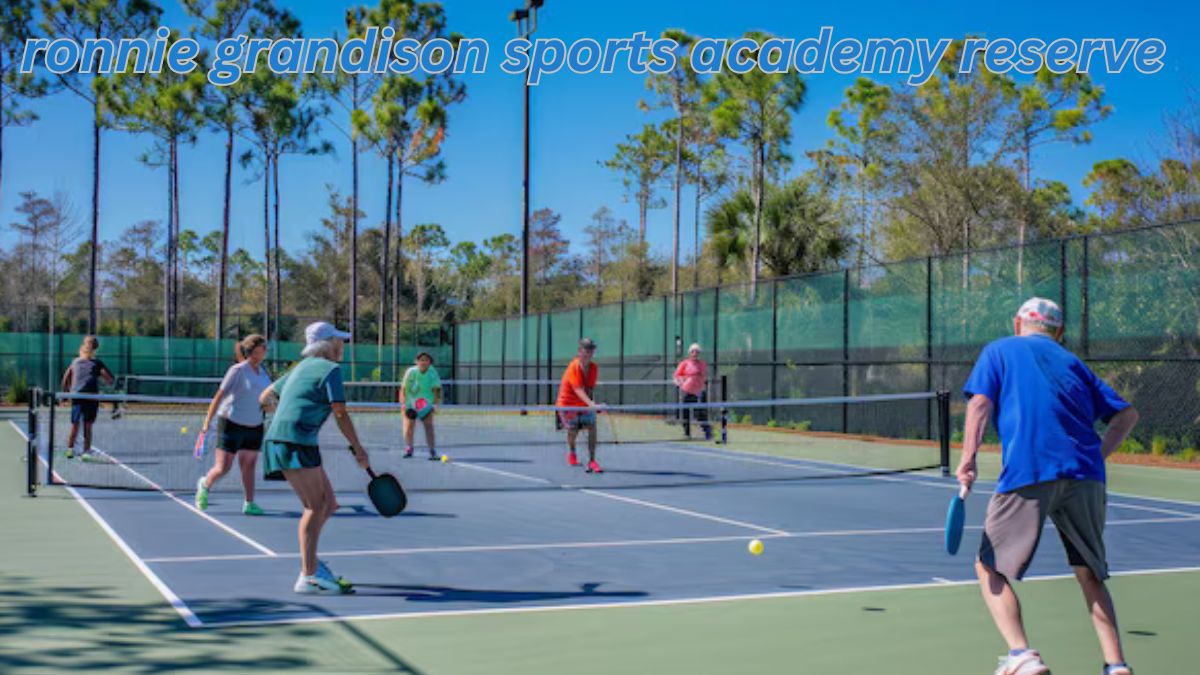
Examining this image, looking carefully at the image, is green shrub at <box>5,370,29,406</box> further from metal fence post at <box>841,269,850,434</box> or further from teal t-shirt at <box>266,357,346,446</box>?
teal t-shirt at <box>266,357,346,446</box>

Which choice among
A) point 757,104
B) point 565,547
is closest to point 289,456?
point 565,547

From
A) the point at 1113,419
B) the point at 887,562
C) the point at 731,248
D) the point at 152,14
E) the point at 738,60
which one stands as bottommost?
the point at 887,562

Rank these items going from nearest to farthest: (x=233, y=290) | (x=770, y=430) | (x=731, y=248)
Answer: (x=770, y=430), (x=731, y=248), (x=233, y=290)

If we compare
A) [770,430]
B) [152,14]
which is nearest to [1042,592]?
[770,430]

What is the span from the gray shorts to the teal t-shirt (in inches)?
144

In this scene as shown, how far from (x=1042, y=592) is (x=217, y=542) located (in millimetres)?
5676

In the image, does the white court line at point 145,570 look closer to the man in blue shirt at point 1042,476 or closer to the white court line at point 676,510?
the man in blue shirt at point 1042,476

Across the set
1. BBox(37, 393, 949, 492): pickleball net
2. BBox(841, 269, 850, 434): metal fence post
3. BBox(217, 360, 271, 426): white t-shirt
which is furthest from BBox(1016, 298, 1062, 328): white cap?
BBox(841, 269, 850, 434): metal fence post

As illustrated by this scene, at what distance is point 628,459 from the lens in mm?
18016

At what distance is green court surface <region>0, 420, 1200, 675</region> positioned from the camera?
5.54m

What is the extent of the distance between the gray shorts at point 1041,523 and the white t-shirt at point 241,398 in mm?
7507

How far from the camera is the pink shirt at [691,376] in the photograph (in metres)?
21.1

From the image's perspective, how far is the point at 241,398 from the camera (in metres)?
11.0

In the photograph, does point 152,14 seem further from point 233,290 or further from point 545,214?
point 233,290
